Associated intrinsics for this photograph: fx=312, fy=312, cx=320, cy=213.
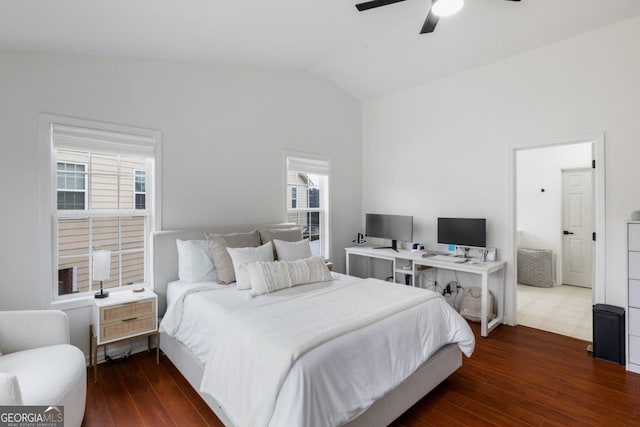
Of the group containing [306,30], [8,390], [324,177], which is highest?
[306,30]

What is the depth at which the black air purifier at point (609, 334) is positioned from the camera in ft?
9.39

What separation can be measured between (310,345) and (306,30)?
9.62 ft

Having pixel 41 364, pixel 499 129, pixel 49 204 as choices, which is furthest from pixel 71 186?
pixel 499 129

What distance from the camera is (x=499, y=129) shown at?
386cm

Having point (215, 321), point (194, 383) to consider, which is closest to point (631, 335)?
point (215, 321)

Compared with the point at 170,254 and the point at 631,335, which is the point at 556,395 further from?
the point at 170,254

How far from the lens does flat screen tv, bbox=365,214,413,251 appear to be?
449 centimetres

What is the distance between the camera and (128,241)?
123 inches

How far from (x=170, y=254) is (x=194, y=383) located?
1311 mm

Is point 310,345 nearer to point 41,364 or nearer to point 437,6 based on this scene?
point 41,364

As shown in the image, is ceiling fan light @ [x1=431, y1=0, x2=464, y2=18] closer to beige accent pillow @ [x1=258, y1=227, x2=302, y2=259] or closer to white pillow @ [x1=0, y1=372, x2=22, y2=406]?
beige accent pillow @ [x1=258, y1=227, x2=302, y2=259]

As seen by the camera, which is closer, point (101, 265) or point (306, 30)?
point (101, 265)

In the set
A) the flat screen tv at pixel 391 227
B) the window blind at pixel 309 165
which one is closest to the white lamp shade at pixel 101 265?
the window blind at pixel 309 165

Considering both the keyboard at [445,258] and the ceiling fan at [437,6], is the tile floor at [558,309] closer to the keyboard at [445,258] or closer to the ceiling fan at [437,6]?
the keyboard at [445,258]
